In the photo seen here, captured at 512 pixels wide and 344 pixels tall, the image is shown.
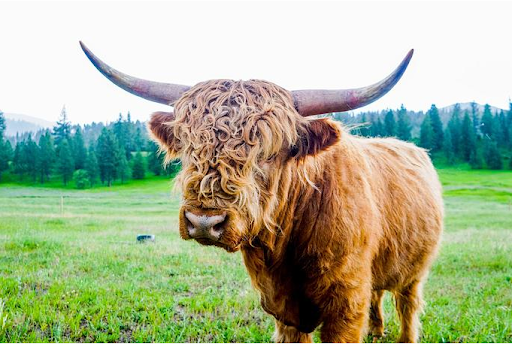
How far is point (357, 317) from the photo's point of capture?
145 inches

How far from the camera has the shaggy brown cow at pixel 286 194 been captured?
285cm

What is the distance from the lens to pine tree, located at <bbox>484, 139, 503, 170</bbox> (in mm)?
75188

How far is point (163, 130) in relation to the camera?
3.67 meters

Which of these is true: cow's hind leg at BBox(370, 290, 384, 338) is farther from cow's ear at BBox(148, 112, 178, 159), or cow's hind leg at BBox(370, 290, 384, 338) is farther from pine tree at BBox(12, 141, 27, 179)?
pine tree at BBox(12, 141, 27, 179)

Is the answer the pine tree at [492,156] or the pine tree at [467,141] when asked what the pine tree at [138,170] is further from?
the pine tree at [492,156]

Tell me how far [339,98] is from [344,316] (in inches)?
75.8

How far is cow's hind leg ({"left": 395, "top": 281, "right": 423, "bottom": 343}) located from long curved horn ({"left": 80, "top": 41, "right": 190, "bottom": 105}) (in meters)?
4.10

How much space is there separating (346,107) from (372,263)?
1.78 metres

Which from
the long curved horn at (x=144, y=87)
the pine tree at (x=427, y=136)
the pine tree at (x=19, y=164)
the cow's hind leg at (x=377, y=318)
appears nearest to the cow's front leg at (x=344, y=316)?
the cow's hind leg at (x=377, y=318)

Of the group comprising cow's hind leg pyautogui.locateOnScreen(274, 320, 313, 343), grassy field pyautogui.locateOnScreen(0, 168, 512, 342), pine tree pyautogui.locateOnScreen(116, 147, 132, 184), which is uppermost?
cow's hind leg pyautogui.locateOnScreen(274, 320, 313, 343)

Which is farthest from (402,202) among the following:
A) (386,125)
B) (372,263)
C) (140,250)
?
(386,125)

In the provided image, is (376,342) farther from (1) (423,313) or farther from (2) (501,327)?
(2) (501,327)

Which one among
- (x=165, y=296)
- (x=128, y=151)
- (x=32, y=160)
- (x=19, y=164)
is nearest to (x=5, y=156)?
(x=19, y=164)

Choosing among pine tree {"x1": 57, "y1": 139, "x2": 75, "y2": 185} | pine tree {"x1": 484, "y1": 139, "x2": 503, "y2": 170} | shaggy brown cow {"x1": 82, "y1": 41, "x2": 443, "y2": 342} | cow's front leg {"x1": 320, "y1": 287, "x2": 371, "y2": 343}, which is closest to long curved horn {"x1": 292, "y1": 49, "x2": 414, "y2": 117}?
shaggy brown cow {"x1": 82, "y1": 41, "x2": 443, "y2": 342}
